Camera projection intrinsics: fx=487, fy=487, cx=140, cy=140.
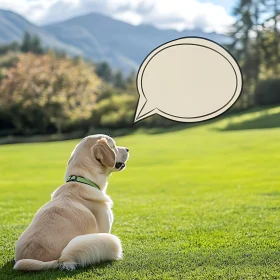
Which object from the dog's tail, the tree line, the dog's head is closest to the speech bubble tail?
the dog's head

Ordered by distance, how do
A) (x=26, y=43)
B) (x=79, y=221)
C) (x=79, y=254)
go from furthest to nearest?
(x=26, y=43) < (x=79, y=221) < (x=79, y=254)

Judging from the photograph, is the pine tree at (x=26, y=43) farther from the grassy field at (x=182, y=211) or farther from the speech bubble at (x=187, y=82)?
the speech bubble at (x=187, y=82)

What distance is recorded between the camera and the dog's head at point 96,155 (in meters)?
4.36

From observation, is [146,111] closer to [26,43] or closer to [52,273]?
[52,273]

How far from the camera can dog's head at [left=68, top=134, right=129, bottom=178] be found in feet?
14.3

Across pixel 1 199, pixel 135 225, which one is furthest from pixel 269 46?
pixel 135 225

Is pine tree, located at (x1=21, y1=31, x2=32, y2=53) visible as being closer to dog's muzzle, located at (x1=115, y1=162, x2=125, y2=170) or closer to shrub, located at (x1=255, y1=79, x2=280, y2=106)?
shrub, located at (x1=255, y1=79, x2=280, y2=106)

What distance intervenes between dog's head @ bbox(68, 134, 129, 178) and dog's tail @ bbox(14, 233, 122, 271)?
0.65m

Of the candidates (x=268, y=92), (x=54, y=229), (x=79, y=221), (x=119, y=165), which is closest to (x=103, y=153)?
(x=119, y=165)

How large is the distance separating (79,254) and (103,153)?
920mm

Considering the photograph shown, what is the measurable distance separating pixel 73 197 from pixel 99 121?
3731 cm

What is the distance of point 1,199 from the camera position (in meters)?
10.7

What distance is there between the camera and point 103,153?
4.36 metres

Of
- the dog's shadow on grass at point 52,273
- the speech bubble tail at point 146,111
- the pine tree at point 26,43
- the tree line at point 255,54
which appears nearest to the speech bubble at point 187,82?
the speech bubble tail at point 146,111
